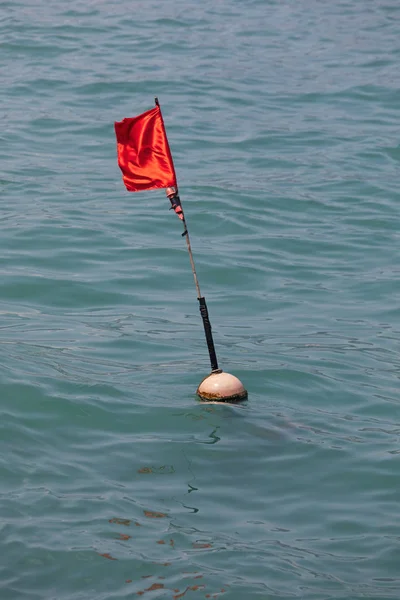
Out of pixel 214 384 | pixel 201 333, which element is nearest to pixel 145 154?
pixel 214 384

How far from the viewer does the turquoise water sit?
588cm

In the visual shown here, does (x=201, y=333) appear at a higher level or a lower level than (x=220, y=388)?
lower

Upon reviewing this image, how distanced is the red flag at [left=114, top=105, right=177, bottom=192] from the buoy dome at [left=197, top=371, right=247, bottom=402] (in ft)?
4.25

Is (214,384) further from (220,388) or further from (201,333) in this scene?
(201,333)

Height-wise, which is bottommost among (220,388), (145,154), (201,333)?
(201,333)

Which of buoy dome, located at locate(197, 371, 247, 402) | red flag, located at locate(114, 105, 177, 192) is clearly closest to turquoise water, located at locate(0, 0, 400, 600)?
buoy dome, located at locate(197, 371, 247, 402)

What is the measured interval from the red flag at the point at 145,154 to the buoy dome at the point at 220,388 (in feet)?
4.25

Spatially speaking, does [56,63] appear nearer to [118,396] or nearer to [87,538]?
[118,396]

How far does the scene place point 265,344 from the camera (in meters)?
9.12

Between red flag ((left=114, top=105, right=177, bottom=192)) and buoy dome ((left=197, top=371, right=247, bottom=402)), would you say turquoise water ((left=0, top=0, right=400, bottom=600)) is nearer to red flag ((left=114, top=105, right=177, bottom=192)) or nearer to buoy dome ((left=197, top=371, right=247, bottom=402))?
buoy dome ((left=197, top=371, right=247, bottom=402))

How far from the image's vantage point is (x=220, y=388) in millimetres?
7504

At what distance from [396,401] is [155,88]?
35.6 ft

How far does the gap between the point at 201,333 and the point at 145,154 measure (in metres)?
2.23

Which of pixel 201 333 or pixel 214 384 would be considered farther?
pixel 201 333
